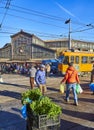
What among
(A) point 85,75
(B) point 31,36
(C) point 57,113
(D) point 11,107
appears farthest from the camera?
(B) point 31,36

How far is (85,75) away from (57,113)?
27.2 m

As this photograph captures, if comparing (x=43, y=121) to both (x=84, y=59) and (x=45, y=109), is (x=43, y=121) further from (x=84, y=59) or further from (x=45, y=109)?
(x=84, y=59)

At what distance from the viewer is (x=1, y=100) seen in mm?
14375

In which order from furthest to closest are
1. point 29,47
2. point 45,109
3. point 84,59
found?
point 29,47, point 84,59, point 45,109

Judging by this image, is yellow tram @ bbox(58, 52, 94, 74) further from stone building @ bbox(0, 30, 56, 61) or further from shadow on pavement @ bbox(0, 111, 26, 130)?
stone building @ bbox(0, 30, 56, 61)

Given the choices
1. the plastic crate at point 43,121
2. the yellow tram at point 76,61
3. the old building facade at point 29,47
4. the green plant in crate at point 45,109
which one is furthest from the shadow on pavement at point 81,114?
the old building facade at point 29,47

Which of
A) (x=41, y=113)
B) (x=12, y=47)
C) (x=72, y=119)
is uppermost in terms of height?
(x=12, y=47)

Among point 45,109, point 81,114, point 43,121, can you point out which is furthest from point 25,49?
point 43,121

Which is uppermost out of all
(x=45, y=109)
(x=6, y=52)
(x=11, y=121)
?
(x=6, y=52)

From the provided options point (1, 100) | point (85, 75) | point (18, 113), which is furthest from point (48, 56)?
point (18, 113)

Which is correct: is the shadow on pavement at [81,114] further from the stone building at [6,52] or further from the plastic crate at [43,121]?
the stone building at [6,52]

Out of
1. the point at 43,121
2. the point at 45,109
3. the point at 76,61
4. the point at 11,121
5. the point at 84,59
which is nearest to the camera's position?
the point at 43,121

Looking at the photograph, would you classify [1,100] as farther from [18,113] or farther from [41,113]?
[41,113]

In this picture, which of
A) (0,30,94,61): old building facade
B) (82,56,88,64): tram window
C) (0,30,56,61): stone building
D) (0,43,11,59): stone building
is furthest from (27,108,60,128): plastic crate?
(0,43,11,59): stone building
